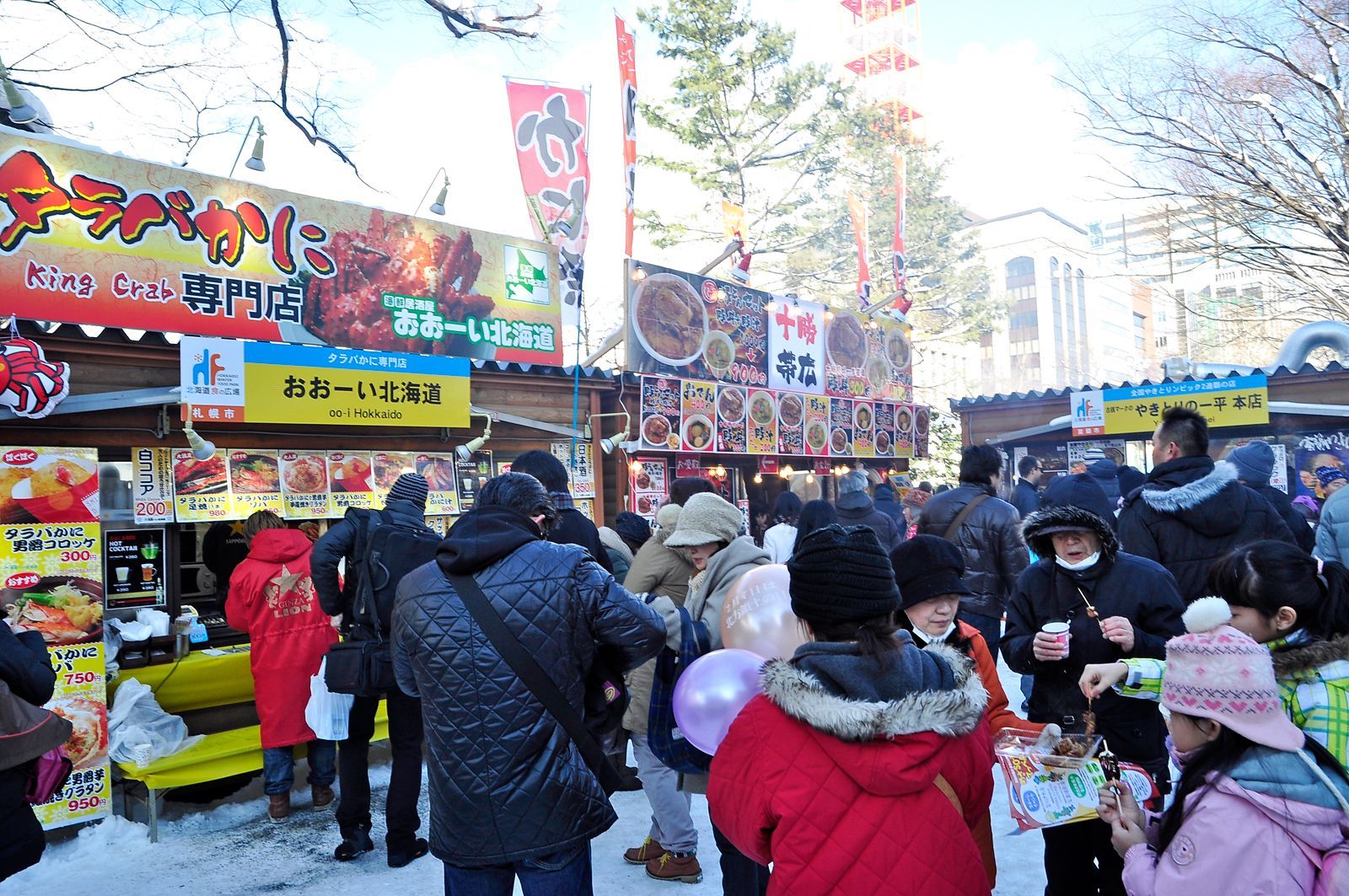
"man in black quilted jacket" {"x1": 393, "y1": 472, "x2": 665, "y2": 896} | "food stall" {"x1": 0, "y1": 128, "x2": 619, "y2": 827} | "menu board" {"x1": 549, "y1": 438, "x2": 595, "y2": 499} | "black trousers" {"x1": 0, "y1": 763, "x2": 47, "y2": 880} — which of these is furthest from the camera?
"menu board" {"x1": 549, "y1": 438, "x2": 595, "y2": 499}

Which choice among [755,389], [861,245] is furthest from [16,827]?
[861,245]

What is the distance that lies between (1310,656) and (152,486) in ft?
23.3

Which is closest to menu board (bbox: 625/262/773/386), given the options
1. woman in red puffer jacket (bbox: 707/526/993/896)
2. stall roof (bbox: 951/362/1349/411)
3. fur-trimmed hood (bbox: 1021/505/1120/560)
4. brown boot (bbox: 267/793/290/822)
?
stall roof (bbox: 951/362/1349/411)

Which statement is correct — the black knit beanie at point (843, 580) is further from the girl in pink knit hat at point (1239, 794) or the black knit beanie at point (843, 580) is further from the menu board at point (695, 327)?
the menu board at point (695, 327)

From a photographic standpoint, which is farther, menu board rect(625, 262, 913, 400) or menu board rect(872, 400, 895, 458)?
menu board rect(872, 400, 895, 458)

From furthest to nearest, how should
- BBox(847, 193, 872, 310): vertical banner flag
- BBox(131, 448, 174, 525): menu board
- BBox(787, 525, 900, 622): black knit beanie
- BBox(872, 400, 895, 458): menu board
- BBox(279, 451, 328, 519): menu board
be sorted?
BBox(847, 193, 872, 310): vertical banner flag
BBox(872, 400, 895, 458): menu board
BBox(279, 451, 328, 519): menu board
BBox(131, 448, 174, 525): menu board
BBox(787, 525, 900, 622): black knit beanie

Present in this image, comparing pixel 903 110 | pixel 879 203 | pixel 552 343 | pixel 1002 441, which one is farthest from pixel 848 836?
pixel 903 110

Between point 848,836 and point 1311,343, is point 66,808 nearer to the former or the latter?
point 848,836

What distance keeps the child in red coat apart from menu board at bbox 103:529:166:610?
1.76 meters

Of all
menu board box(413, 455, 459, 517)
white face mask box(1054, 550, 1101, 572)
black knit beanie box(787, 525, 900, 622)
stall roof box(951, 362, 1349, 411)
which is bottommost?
white face mask box(1054, 550, 1101, 572)

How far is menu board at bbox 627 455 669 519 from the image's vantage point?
32.8 ft

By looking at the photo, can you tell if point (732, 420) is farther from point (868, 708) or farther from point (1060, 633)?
point (868, 708)

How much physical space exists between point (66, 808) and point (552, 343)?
233 inches

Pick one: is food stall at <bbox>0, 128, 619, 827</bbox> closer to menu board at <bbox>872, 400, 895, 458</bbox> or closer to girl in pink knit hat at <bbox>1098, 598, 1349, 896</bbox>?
girl in pink knit hat at <bbox>1098, 598, 1349, 896</bbox>
